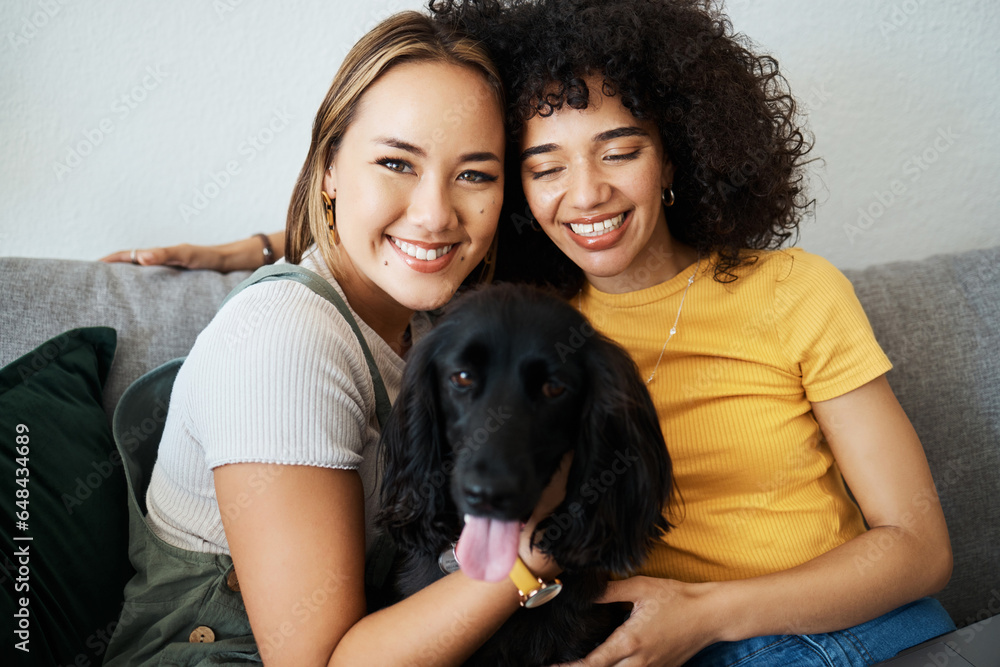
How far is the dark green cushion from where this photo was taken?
1.27 metres

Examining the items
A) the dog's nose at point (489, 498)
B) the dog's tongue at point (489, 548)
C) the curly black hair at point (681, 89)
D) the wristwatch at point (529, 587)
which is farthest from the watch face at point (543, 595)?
the curly black hair at point (681, 89)

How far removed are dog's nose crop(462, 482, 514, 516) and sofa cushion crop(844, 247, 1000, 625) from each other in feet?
4.74

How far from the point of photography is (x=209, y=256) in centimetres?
200

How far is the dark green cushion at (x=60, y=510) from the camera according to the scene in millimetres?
1272

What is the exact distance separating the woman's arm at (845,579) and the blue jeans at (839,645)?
0.03m

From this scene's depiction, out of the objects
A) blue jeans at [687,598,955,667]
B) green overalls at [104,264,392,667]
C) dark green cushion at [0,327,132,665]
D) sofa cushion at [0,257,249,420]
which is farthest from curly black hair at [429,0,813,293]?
dark green cushion at [0,327,132,665]

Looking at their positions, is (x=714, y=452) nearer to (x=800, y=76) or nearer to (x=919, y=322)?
(x=919, y=322)

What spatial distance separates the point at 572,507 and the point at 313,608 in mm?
479

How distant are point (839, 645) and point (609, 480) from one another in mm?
650

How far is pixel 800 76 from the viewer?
2242 mm

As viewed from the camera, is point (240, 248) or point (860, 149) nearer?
point (240, 248)

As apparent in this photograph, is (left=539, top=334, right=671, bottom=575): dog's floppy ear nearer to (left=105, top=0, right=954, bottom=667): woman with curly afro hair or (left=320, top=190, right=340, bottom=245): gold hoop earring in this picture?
(left=105, top=0, right=954, bottom=667): woman with curly afro hair

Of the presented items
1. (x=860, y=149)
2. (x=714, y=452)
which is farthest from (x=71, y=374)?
(x=860, y=149)

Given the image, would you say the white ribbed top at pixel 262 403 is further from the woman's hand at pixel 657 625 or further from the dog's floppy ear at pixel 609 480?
→ the woman's hand at pixel 657 625
